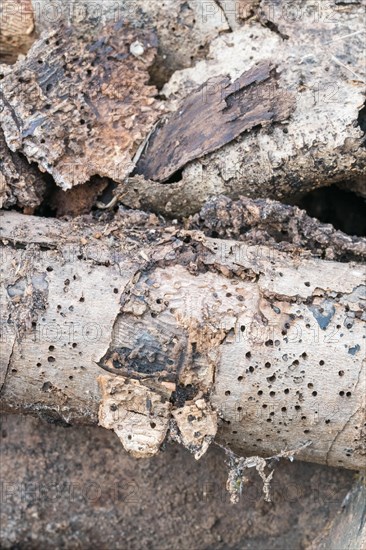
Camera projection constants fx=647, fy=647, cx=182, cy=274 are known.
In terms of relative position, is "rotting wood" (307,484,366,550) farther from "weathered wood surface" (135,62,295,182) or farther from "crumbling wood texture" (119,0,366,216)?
"weathered wood surface" (135,62,295,182)

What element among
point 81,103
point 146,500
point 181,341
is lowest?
point 146,500

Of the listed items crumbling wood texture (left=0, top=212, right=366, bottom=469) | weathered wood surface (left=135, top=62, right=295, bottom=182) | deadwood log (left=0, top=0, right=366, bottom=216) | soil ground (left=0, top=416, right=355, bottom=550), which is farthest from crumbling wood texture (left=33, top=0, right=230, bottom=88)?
soil ground (left=0, top=416, right=355, bottom=550)

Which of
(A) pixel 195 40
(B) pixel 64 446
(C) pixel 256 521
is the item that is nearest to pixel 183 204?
(A) pixel 195 40

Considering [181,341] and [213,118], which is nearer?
[181,341]

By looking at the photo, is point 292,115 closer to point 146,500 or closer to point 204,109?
point 204,109

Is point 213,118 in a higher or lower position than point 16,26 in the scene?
lower

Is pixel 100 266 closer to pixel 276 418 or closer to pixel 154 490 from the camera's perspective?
pixel 276 418

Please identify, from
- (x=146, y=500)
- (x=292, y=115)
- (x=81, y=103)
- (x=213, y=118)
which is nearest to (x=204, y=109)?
(x=213, y=118)

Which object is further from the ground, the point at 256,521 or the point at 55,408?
the point at 55,408
